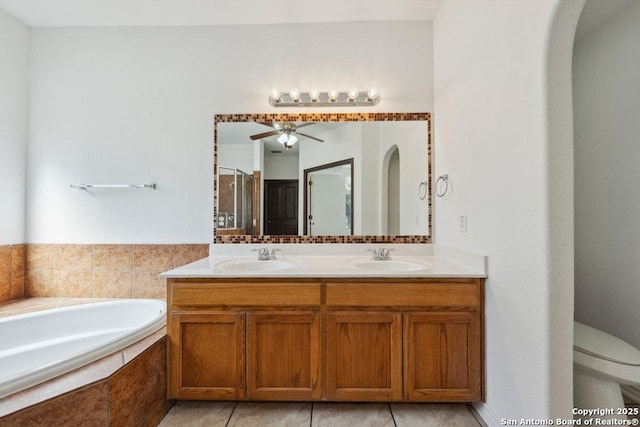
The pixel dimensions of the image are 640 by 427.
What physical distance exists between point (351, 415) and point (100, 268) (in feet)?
7.09

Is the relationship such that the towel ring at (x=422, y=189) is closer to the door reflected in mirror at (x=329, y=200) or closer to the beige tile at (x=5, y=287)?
the door reflected in mirror at (x=329, y=200)

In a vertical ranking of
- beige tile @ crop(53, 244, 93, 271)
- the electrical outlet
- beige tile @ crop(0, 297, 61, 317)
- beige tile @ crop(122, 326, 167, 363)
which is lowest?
beige tile @ crop(122, 326, 167, 363)

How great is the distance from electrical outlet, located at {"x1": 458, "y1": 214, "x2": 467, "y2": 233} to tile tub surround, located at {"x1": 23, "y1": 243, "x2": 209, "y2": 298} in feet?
6.23

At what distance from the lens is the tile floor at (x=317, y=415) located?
1555mm

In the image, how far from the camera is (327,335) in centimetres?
163

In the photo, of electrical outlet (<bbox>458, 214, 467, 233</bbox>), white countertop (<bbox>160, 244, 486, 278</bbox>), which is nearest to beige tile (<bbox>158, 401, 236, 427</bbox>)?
white countertop (<bbox>160, 244, 486, 278</bbox>)

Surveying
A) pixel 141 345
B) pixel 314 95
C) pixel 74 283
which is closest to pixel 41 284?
pixel 74 283

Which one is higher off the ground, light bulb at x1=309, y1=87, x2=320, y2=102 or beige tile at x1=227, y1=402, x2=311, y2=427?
light bulb at x1=309, y1=87, x2=320, y2=102

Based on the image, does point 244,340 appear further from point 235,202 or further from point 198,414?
point 235,202

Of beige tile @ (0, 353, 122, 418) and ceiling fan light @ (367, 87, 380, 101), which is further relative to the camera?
ceiling fan light @ (367, 87, 380, 101)

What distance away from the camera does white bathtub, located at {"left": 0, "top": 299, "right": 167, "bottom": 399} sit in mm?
1470

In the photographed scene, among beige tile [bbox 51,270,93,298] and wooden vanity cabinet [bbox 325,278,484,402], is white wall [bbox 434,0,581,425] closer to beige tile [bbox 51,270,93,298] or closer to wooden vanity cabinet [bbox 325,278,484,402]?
wooden vanity cabinet [bbox 325,278,484,402]

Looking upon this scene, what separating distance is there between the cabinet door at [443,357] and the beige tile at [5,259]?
9.73 feet

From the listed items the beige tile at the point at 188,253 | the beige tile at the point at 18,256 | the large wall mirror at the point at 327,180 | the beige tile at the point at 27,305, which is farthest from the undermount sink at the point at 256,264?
the beige tile at the point at 18,256
